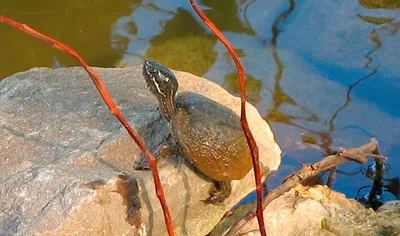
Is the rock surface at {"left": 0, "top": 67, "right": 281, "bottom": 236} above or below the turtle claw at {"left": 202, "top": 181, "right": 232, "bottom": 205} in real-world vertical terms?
above

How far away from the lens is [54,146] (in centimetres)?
283

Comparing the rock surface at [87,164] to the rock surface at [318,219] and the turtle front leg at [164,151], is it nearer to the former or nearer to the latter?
the turtle front leg at [164,151]

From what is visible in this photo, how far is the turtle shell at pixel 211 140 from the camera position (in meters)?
2.75

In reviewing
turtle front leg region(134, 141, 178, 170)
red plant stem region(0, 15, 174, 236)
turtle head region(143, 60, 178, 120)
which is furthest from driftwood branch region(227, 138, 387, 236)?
red plant stem region(0, 15, 174, 236)

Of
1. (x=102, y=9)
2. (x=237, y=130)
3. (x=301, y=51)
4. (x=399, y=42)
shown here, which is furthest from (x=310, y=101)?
(x=102, y=9)

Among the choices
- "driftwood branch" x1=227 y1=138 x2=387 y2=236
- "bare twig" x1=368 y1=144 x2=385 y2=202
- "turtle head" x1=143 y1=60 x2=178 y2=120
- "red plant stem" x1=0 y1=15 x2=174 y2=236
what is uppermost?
"red plant stem" x1=0 y1=15 x2=174 y2=236

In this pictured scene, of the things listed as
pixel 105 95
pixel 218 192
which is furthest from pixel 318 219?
pixel 105 95

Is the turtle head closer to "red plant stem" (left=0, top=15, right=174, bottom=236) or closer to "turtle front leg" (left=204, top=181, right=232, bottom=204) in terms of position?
"turtle front leg" (left=204, top=181, right=232, bottom=204)

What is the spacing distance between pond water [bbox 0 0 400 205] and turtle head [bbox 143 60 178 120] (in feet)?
3.59

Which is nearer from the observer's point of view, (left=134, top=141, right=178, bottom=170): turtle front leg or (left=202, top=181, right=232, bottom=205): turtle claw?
(left=134, top=141, right=178, bottom=170): turtle front leg

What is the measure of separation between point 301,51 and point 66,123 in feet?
7.19

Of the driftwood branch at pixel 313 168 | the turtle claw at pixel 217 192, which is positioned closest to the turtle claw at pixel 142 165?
the turtle claw at pixel 217 192

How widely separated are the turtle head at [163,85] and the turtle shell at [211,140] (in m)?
0.04

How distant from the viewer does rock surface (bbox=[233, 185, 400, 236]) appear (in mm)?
2920
